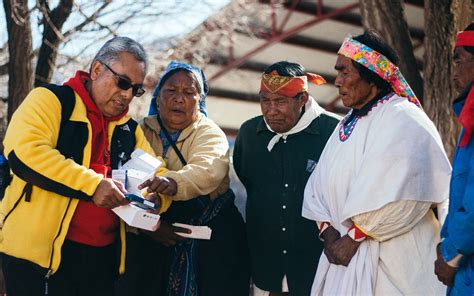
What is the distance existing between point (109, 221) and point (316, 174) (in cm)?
113

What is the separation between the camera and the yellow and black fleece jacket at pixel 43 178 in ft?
10.9

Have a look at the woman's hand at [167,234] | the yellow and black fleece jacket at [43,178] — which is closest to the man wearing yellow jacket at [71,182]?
the yellow and black fleece jacket at [43,178]

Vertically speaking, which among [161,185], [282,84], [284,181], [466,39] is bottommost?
[284,181]

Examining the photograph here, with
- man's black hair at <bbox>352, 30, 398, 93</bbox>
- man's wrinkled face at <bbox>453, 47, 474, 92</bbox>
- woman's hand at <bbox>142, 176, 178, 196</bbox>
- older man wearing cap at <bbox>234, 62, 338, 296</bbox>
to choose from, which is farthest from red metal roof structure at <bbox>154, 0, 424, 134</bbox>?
man's wrinkled face at <bbox>453, 47, 474, 92</bbox>

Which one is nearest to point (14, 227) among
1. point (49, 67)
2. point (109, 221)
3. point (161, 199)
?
point (109, 221)

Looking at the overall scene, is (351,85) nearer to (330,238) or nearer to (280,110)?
(280,110)

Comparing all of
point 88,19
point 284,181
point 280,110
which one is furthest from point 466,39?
point 88,19

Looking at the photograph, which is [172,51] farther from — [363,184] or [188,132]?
[363,184]

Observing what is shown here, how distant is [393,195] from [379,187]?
80 mm

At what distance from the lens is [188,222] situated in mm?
4148

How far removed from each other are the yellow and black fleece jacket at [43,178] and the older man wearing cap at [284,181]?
3.90 feet

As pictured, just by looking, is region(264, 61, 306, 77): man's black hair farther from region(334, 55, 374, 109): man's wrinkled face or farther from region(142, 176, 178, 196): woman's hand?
region(142, 176, 178, 196): woman's hand

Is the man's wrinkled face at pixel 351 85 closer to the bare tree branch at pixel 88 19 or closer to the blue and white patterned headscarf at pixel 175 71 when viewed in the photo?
the blue and white patterned headscarf at pixel 175 71

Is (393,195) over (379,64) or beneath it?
beneath
